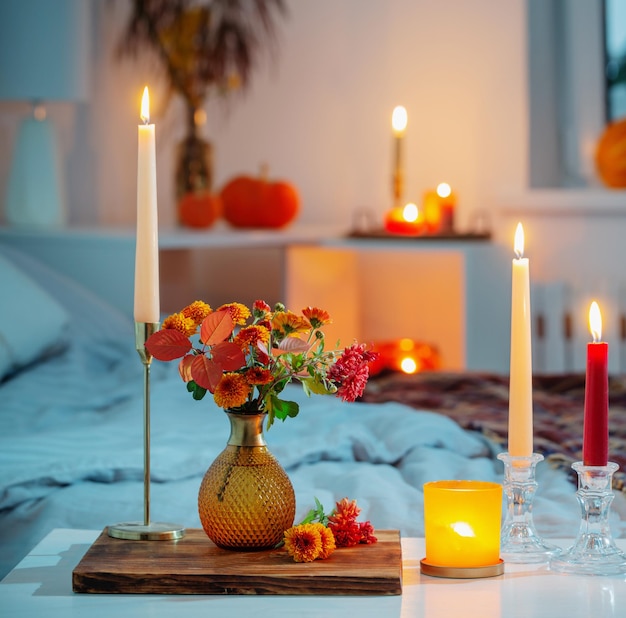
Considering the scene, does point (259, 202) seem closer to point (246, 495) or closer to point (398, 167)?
point (398, 167)

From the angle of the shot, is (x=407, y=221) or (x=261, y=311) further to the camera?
(x=407, y=221)

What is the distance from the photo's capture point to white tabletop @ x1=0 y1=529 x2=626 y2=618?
0.74 metres

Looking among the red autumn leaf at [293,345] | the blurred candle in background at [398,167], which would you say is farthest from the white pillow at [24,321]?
the blurred candle in background at [398,167]

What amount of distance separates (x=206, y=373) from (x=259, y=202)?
196 centimetres

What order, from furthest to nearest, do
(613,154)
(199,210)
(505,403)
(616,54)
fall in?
(616,54) < (613,154) < (199,210) < (505,403)

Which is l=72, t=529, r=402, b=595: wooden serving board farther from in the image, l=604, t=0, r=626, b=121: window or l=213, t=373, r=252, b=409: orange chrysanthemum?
l=604, t=0, r=626, b=121: window

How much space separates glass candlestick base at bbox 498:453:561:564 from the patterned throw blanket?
1.14 ft

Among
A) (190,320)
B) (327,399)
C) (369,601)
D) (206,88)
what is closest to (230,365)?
(190,320)

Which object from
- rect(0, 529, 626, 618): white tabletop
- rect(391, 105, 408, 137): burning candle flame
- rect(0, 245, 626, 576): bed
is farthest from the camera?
rect(391, 105, 408, 137): burning candle flame

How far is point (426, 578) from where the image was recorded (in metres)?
0.82

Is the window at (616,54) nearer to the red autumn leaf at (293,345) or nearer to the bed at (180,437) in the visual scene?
the bed at (180,437)

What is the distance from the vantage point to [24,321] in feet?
5.67

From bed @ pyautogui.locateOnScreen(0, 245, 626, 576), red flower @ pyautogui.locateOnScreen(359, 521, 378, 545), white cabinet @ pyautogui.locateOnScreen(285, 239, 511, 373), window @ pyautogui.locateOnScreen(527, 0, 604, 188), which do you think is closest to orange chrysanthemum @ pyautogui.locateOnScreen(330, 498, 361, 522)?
red flower @ pyautogui.locateOnScreen(359, 521, 378, 545)

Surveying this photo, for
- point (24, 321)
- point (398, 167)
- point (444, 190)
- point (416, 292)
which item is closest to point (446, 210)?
point (444, 190)
